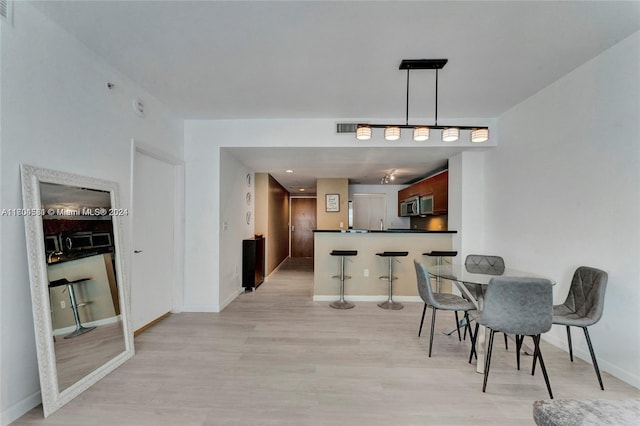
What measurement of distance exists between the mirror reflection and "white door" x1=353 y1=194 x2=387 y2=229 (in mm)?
6328

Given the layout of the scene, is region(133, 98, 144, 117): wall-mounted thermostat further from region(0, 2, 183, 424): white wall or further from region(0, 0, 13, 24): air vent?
region(0, 0, 13, 24): air vent

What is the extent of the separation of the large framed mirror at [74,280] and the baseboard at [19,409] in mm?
169

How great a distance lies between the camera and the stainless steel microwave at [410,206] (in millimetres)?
6223

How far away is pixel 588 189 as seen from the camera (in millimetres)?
2520

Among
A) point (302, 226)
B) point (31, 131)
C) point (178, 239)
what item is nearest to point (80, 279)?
point (31, 131)

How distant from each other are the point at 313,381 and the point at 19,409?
6.42 ft

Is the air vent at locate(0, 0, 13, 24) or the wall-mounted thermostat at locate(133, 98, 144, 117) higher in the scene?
the air vent at locate(0, 0, 13, 24)

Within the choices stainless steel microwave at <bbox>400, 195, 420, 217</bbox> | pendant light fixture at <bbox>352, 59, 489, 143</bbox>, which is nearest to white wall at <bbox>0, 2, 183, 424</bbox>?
pendant light fixture at <bbox>352, 59, 489, 143</bbox>

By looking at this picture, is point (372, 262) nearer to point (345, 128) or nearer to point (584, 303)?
point (345, 128)

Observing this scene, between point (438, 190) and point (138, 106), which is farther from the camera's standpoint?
point (438, 190)

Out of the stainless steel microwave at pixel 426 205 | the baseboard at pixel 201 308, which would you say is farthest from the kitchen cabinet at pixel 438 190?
the baseboard at pixel 201 308

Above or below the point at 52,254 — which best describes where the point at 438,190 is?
above

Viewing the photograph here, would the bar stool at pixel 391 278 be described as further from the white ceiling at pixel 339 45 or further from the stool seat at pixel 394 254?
the white ceiling at pixel 339 45

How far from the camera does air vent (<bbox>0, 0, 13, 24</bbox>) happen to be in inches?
67.8
